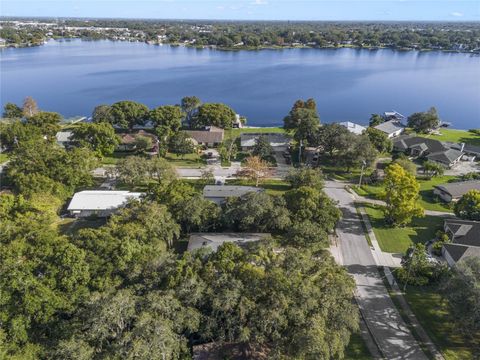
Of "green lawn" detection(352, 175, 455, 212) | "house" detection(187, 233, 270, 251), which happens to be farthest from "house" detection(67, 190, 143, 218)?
"green lawn" detection(352, 175, 455, 212)

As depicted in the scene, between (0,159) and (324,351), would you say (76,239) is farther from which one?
(0,159)

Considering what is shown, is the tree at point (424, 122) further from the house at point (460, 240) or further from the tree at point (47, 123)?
the tree at point (47, 123)

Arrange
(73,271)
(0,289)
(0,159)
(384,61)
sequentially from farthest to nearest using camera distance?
(384,61), (0,159), (73,271), (0,289)

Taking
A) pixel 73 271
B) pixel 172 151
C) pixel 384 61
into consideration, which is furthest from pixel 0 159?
pixel 384 61

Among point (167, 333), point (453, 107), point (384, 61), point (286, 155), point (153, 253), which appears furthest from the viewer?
point (384, 61)

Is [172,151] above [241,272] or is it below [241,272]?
below

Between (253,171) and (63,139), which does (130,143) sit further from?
(253,171)

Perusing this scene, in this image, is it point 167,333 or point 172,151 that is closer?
point 167,333

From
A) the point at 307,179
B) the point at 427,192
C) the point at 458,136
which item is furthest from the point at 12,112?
the point at 458,136
